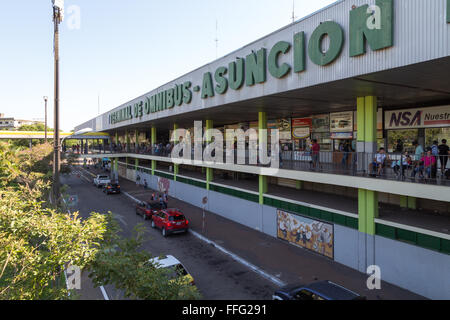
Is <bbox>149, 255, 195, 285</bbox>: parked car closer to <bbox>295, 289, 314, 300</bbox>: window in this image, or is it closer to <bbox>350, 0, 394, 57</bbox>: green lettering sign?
<bbox>295, 289, 314, 300</bbox>: window

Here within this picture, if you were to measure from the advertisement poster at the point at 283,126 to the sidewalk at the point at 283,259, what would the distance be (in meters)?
8.71

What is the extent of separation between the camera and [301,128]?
77.2 feet

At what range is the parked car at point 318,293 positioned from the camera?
8.94 meters

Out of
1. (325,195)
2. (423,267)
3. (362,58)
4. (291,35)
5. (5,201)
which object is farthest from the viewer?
(325,195)

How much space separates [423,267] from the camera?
10.8m

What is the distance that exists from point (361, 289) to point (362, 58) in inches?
335

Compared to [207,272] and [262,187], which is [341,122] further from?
[207,272]

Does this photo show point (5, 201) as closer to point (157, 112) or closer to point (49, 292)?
point (49, 292)

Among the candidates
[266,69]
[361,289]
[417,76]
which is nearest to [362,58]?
[417,76]

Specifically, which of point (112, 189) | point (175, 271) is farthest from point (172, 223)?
point (112, 189)

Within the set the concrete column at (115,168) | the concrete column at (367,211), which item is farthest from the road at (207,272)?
the concrete column at (115,168)

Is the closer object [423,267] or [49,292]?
[49,292]

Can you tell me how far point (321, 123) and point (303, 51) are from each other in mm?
10686
